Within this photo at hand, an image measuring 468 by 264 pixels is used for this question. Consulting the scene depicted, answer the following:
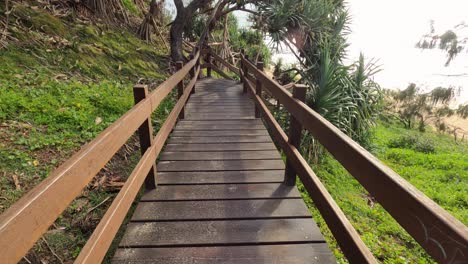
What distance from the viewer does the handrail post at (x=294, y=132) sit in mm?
2424

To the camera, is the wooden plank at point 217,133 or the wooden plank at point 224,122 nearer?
the wooden plank at point 217,133

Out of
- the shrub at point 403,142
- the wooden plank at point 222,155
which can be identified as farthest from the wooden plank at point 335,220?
the shrub at point 403,142

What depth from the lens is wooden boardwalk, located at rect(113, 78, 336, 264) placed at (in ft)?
6.12

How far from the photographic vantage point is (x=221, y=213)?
2.28 m

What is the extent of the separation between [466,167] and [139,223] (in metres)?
8.72

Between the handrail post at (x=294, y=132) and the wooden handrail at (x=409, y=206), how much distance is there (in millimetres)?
880

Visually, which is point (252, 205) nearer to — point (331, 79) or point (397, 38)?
point (331, 79)

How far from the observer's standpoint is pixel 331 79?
17.8 ft

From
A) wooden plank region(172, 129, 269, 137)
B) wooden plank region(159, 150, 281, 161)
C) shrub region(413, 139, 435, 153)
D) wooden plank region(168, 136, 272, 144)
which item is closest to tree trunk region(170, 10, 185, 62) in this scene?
wooden plank region(172, 129, 269, 137)

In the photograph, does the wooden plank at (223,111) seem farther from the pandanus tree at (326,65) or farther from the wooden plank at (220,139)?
the wooden plank at (220,139)

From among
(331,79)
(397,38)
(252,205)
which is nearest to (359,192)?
(331,79)

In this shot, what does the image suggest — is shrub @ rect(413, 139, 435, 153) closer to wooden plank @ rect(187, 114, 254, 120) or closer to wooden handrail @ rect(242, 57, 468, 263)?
wooden plank @ rect(187, 114, 254, 120)

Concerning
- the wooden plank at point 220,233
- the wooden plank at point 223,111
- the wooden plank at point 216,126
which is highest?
the wooden plank at point 223,111

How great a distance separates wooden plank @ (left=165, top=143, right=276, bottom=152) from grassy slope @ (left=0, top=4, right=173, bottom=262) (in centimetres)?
64
